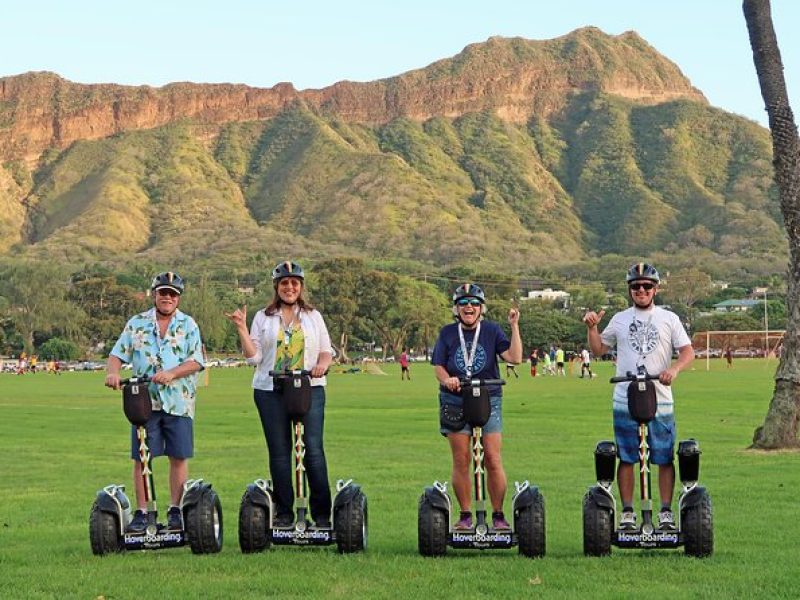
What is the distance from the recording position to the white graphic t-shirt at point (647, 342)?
1165 cm

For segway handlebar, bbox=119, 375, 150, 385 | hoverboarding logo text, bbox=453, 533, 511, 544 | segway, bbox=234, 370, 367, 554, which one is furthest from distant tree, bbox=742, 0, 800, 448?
segway handlebar, bbox=119, 375, 150, 385

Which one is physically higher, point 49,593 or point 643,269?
point 643,269

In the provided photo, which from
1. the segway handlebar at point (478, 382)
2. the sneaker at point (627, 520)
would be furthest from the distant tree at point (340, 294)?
the segway handlebar at point (478, 382)

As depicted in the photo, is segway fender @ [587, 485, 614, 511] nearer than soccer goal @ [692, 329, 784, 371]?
Yes

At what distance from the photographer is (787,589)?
32.6 ft

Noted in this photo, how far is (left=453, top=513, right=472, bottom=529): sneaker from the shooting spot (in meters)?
11.4

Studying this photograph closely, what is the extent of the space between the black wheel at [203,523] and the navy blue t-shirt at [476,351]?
2127mm

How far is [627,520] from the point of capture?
11344mm

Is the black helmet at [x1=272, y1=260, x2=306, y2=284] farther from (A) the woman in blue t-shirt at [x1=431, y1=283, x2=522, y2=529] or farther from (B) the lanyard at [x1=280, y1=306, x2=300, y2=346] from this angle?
(A) the woman in blue t-shirt at [x1=431, y1=283, x2=522, y2=529]

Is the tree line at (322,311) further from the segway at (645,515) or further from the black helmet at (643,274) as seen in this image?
the segway at (645,515)

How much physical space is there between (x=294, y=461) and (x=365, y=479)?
737cm

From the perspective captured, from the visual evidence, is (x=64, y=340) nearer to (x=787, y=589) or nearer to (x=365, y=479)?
(x=365, y=479)

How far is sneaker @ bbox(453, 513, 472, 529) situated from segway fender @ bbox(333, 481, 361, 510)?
87cm

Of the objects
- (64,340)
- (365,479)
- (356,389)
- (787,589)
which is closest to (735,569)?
(787,589)
